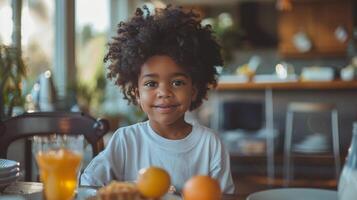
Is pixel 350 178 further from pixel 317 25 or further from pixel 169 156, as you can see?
pixel 317 25

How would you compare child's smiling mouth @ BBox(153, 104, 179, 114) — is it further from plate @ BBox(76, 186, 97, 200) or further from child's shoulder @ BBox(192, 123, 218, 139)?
plate @ BBox(76, 186, 97, 200)

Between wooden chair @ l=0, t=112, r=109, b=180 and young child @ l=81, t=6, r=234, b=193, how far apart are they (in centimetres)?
27

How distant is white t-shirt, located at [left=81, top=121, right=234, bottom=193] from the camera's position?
1.30 meters

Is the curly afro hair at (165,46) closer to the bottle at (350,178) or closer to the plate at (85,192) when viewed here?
the plate at (85,192)

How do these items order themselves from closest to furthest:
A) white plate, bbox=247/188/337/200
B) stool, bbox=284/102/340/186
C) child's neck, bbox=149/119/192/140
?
white plate, bbox=247/188/337/200, child's neck, bbox=149/119/192/140, stool, bbox=284/102/340/186

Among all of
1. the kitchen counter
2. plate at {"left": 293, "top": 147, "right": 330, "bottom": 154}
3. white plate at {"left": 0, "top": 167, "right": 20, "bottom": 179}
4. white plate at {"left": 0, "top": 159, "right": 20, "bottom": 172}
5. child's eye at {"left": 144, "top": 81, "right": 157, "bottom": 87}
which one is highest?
child's eye at {"left": 144, "top": 81, "right": 157, "bottom": 87}

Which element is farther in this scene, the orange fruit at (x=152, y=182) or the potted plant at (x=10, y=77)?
the potted plant at (x=10, y=77)

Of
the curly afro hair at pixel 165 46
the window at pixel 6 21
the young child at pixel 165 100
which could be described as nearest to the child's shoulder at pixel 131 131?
the young child at pixel 165 100

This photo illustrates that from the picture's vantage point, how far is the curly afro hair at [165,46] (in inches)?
51.0

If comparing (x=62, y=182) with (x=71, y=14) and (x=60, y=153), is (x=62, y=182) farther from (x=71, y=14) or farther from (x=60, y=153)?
(x=71, y=14)

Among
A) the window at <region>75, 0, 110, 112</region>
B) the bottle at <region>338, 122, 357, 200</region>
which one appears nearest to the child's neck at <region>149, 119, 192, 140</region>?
Result: the bottle at <region>338, 122, 357, 200</region>

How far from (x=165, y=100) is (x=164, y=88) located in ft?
0.10

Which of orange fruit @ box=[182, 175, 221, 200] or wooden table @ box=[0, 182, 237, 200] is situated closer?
orange fruit @ box=[182, 175, 221, 200]

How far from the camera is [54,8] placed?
A: 429 centimetres
